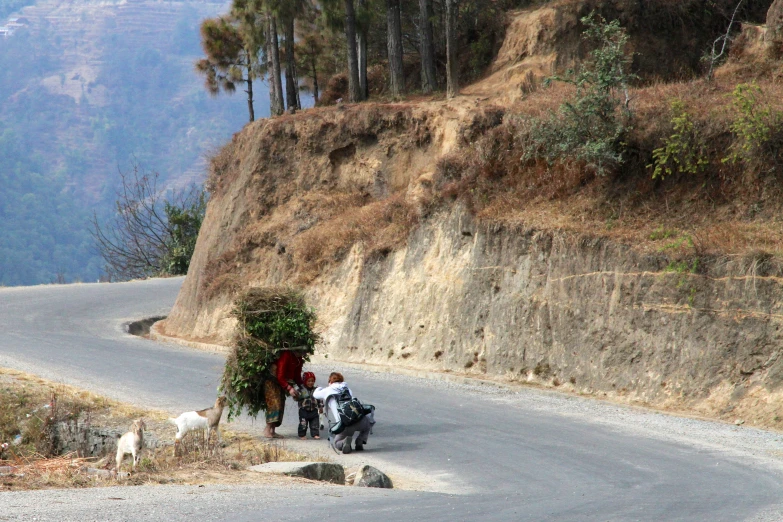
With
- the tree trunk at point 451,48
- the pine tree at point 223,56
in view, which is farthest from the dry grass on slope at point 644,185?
the pine tree at point 223,56

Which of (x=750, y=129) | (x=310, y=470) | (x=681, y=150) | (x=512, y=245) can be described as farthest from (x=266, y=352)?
(x=750, y=129)

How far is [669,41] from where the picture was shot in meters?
27.1

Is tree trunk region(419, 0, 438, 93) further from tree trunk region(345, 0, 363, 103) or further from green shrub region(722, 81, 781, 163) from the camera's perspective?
green shrub region(722, 81, 781, 163)

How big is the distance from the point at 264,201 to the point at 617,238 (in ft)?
42.8

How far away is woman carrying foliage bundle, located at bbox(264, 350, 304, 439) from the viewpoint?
45.2ft

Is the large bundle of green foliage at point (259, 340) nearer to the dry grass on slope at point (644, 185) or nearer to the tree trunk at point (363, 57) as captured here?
the dry grass on slope at point (644, 185)

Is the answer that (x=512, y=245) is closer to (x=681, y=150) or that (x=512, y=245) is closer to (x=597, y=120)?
(x=597, y=120)

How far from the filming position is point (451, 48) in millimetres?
26188

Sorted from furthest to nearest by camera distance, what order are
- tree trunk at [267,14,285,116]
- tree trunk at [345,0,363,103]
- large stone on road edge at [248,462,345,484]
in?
tree trunk at [267,14,285,116] → tree trunk at [345,0,363,103] → large stone on road edge at [248,462,345,484]

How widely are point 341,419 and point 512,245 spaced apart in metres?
7.73

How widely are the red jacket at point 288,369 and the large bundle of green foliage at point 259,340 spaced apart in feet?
0.32

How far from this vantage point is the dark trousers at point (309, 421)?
13883mm

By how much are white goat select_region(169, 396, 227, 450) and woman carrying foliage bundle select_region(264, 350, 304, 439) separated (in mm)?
748

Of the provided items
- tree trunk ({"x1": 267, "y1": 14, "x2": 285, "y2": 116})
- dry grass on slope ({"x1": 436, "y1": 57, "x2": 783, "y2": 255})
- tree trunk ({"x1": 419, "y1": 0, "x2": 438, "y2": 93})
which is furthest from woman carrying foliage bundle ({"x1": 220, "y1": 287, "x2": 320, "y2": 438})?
tree trunk ({"x1": 267, "y1": 14, "x2": 285, "y2": 116})
